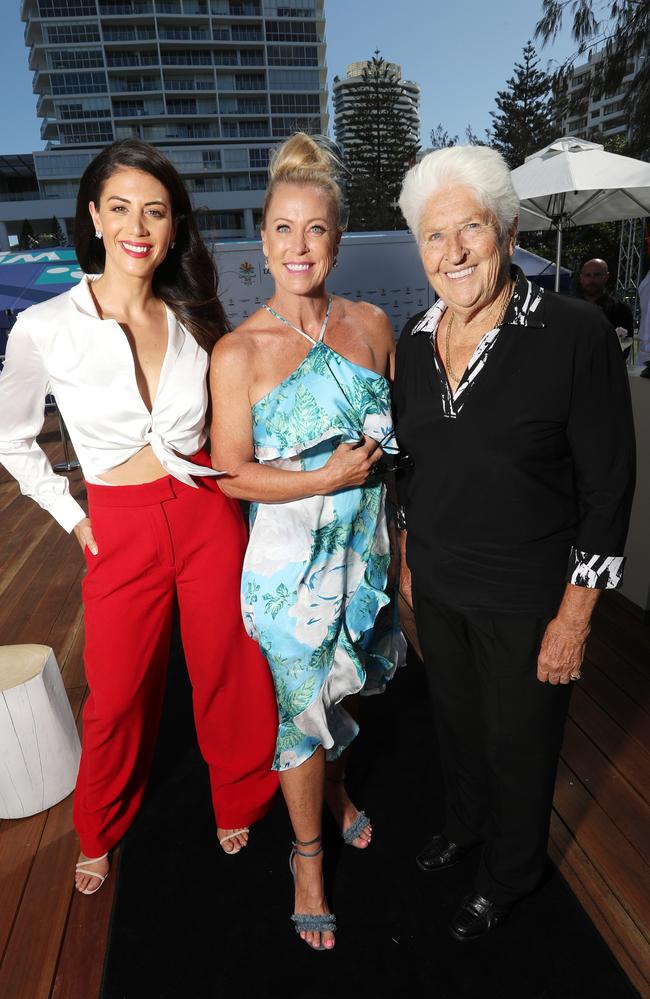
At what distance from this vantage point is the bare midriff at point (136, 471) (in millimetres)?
1575

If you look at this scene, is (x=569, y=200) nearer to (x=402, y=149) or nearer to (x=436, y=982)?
(x=436, y=982)

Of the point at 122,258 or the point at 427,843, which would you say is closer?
the point at 122,258

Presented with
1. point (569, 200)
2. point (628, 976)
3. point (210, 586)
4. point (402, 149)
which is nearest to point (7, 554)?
point (210, 586)

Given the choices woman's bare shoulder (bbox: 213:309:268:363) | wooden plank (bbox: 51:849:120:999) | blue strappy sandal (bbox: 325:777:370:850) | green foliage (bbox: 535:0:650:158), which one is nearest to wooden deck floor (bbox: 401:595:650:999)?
blue strappy sandal (bbox: 325:777:370:850)

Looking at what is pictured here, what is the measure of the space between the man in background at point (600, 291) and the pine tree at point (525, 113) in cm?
3705

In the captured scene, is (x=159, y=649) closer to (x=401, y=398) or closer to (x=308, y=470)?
(x=308, y=470)

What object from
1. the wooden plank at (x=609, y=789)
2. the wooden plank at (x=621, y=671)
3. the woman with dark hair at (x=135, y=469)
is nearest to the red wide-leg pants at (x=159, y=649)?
the woman with dark hair at (x=135, y=469)

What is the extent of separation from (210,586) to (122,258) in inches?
32.6

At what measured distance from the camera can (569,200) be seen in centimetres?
752

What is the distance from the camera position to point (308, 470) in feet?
4.81

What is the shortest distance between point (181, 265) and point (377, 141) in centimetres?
4823

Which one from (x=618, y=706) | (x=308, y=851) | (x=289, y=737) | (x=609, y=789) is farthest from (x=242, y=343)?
(x=618, y=706)

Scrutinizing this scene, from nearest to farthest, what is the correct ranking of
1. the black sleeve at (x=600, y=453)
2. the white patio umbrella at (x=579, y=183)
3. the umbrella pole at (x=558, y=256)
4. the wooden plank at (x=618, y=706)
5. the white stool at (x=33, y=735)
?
the black sleeve at (x=600, y=453) < the white stool at (x=33, y=735) < the wooden plank at (x=618, y=706) < the white patio umbrella at (x=579, y=183) < the umbrella pole at (x=558, y=256)

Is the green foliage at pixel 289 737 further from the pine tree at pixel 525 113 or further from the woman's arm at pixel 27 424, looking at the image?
the pine tree at pixel 525 113
